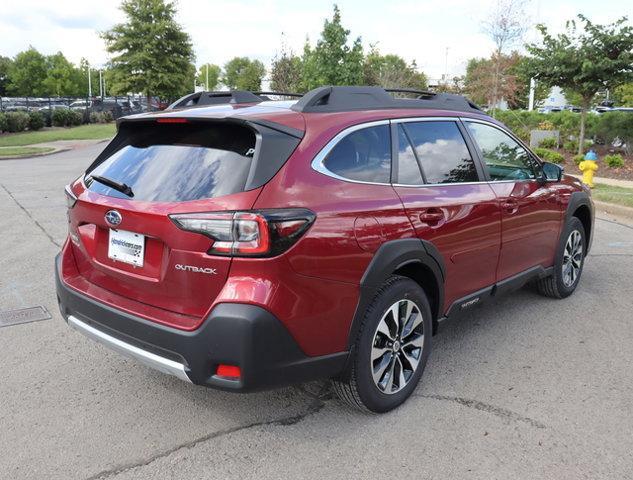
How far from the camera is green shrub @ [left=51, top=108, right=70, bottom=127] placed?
3366 centimetres

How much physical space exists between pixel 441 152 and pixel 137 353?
7.33ft

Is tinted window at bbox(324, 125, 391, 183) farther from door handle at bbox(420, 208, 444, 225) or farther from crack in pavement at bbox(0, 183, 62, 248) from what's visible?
crack in pavement at bbox(0, 183, 62, 248)

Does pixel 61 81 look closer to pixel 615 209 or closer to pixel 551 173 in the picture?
pixel 615 209

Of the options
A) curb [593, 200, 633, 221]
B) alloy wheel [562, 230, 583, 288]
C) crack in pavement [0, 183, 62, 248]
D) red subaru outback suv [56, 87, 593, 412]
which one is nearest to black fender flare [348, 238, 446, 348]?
red subaru outback suv [56, 87, 593, 412]

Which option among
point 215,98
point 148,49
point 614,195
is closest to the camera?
point 215,98

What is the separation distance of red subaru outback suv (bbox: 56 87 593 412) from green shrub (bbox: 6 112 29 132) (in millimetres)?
28183

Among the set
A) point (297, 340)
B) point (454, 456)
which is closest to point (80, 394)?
point (297, 340)

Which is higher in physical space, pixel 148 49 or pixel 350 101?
pixel 148 49

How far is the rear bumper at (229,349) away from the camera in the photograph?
2602mm

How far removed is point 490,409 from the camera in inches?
133

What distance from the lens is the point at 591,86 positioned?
15.7m

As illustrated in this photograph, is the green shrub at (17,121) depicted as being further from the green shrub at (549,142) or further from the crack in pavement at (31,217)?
the green shrub at (549,142)

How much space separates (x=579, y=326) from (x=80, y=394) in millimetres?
3768

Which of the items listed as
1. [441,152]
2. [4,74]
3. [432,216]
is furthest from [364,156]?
[4,74]
